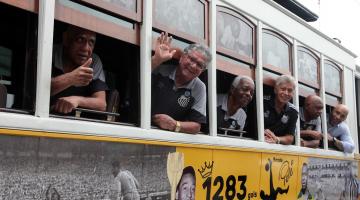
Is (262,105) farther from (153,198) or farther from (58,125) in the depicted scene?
(58,125)

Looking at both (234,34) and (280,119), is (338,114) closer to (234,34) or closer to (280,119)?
(280,119)

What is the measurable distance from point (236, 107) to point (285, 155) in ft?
2.78

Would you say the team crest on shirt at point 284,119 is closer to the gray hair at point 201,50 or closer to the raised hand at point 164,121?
the gray hair at point 201,50

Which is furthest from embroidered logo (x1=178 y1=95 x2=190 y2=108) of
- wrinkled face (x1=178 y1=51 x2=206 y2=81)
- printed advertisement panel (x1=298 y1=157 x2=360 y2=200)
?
printed advertisement panel (x1=298 y1=157 x2=360 y2=200)

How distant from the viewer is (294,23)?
514cm

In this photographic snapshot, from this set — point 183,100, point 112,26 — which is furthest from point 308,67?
point 112,26

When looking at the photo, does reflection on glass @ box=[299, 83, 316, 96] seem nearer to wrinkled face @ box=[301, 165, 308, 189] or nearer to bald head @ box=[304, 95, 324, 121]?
bald head @ box=[304, 95, 324, 121]

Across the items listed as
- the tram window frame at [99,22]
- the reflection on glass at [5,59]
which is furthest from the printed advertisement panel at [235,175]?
the reflection on glass at [5,59]

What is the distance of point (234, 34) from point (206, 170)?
1.15 m

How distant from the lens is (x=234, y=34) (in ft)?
13.5

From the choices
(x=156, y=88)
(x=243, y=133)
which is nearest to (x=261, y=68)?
(x=243, y=133)

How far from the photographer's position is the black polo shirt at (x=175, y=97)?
10.9ft

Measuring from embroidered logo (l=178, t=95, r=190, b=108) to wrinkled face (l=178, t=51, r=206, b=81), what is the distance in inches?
5.0

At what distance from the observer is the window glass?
17.2 ft
